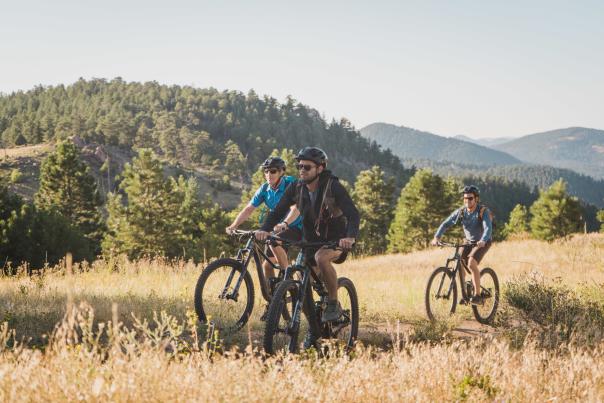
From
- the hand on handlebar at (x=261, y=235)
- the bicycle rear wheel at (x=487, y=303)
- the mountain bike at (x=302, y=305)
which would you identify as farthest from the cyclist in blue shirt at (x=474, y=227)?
the hand on handlebar at (x=261, y=235)

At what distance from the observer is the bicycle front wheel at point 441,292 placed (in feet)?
30.1

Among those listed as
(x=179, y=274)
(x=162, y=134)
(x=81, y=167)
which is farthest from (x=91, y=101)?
(x=179, y=274)

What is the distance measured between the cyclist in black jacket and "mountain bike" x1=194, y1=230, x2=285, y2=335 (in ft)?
3.15

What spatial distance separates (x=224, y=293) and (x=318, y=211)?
1.92 meters

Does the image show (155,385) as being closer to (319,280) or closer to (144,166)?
(319,280)

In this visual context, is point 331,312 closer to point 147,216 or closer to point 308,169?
point 308,169

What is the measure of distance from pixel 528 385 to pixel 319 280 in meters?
2.60

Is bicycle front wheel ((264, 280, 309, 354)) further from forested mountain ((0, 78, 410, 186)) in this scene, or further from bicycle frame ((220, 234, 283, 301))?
forested mountain ((0, 78, 410, 186))

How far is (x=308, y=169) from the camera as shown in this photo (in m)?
5.79

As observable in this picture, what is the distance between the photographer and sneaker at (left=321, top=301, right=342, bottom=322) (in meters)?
5.80

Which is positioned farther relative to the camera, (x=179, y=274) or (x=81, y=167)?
(x=81, y=167)

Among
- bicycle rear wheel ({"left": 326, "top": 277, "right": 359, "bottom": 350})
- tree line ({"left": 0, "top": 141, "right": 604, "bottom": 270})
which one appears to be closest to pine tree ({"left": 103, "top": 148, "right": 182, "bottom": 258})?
tree line ({"left": 0, "top": 141, "right": 604, "bottom": 270})

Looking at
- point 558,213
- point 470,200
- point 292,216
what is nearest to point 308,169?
point 292,216

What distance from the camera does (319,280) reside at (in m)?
5.93
